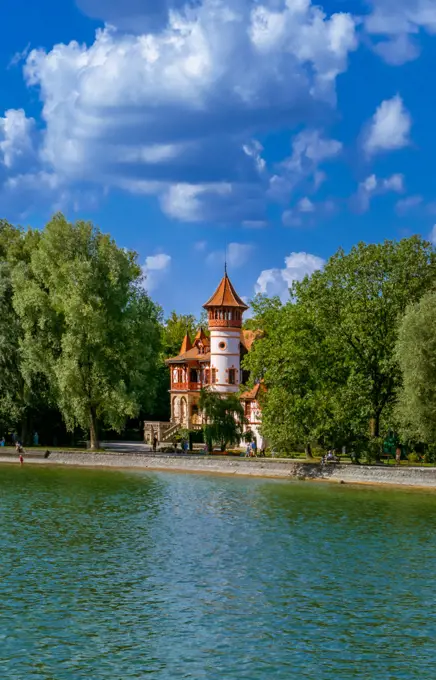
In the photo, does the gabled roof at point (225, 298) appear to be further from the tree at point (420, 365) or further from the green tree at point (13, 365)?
the tree at point (420, 365)

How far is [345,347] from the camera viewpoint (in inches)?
2689

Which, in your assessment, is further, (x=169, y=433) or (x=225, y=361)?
(x=225, y=361)

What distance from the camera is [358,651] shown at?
26.3m

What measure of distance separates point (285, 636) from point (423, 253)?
43.5 m

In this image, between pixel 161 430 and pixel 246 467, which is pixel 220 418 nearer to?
pixel 246 467

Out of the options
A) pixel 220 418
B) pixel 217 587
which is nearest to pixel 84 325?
pixel 220 418

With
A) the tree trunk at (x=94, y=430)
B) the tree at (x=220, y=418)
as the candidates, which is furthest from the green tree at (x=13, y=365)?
the tree at (x=220, y=418)

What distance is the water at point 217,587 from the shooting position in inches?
995

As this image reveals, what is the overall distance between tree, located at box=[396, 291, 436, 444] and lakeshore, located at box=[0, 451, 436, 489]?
2.87 meters

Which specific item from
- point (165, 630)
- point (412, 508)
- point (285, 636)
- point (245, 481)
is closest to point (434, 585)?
point (285, 636)

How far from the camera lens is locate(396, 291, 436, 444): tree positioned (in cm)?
5981

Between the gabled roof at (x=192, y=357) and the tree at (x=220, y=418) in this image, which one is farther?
the gabled roof at (x=192, y=357)

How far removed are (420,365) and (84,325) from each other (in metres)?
28.8

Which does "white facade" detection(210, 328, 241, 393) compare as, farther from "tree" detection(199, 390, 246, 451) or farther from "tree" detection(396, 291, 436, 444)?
"tree" detection(396, 291, 436, 444)
